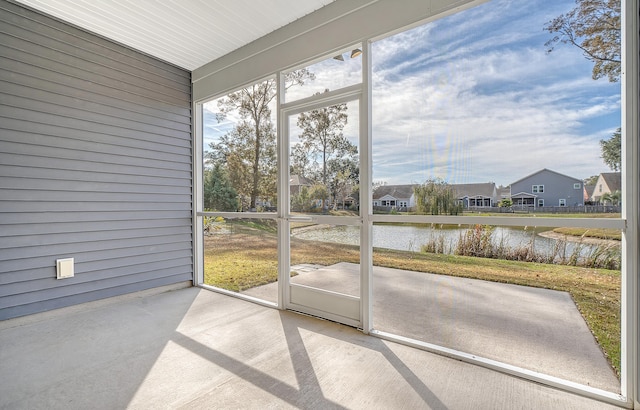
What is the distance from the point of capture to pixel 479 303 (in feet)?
9.67

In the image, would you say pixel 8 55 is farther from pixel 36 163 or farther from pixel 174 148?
pixel 174 148

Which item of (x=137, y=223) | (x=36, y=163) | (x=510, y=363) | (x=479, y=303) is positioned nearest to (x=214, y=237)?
(x=137, y=223)

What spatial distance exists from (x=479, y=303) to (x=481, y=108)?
1.81 m

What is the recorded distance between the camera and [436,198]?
2502 millimetres

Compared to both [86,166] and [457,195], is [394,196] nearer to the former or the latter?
[457,195]

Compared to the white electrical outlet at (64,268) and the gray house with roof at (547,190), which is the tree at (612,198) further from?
the white electrical outlet at (64,268)

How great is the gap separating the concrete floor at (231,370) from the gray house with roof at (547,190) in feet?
3.86

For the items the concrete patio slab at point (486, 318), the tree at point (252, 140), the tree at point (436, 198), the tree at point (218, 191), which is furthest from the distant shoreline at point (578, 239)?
the tree at point (218, 191)

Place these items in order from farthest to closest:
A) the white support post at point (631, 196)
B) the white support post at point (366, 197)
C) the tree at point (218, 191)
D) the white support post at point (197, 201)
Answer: the white support post at point (197, 201), the tree at point (218, 191), the white support post at point (366, 197), the white support post at point (631, 196)

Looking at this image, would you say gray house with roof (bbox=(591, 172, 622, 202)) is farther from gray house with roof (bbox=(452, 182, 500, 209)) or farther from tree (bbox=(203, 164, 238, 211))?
tree (bbox=(203, 164, 238, 211))

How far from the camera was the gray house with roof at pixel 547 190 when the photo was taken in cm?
202

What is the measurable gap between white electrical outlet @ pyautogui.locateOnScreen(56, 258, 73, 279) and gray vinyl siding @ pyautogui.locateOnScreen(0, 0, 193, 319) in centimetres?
5

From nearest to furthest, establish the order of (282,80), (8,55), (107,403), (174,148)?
(107,403) < (8,55) < (282,80) < (174,148)

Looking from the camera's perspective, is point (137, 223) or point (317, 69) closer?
point (317, 69)
